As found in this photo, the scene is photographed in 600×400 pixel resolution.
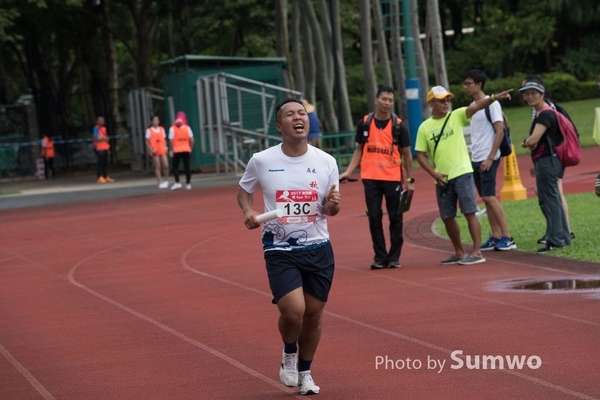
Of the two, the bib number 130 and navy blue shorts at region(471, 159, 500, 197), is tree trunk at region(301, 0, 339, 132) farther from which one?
the bib number 130

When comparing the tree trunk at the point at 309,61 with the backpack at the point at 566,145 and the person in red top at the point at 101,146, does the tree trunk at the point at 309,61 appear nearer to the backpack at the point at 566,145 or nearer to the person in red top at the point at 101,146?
the person in red top at the point at 101,146

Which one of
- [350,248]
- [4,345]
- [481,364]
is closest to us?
[481,364]

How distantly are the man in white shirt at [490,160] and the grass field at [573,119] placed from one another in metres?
20.1

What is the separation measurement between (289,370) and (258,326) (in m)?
2.62

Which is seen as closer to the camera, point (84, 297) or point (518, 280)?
point (518, 280)

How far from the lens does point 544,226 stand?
1574cm

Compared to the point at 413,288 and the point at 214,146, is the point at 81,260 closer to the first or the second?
the point at 413,288

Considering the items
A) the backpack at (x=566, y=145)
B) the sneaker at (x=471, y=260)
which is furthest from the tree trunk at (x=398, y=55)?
the sneaker at (x=471, y=260)

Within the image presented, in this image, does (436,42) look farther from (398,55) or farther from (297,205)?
(297,205)

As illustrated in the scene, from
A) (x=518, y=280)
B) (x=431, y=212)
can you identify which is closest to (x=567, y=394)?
(x=518, y=280)

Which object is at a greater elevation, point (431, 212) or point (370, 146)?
point (370, 146)

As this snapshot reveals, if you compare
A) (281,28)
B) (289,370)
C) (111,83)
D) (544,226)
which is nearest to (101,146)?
(281,28)

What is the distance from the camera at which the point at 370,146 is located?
43.8ft

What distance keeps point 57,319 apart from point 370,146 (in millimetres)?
3967
